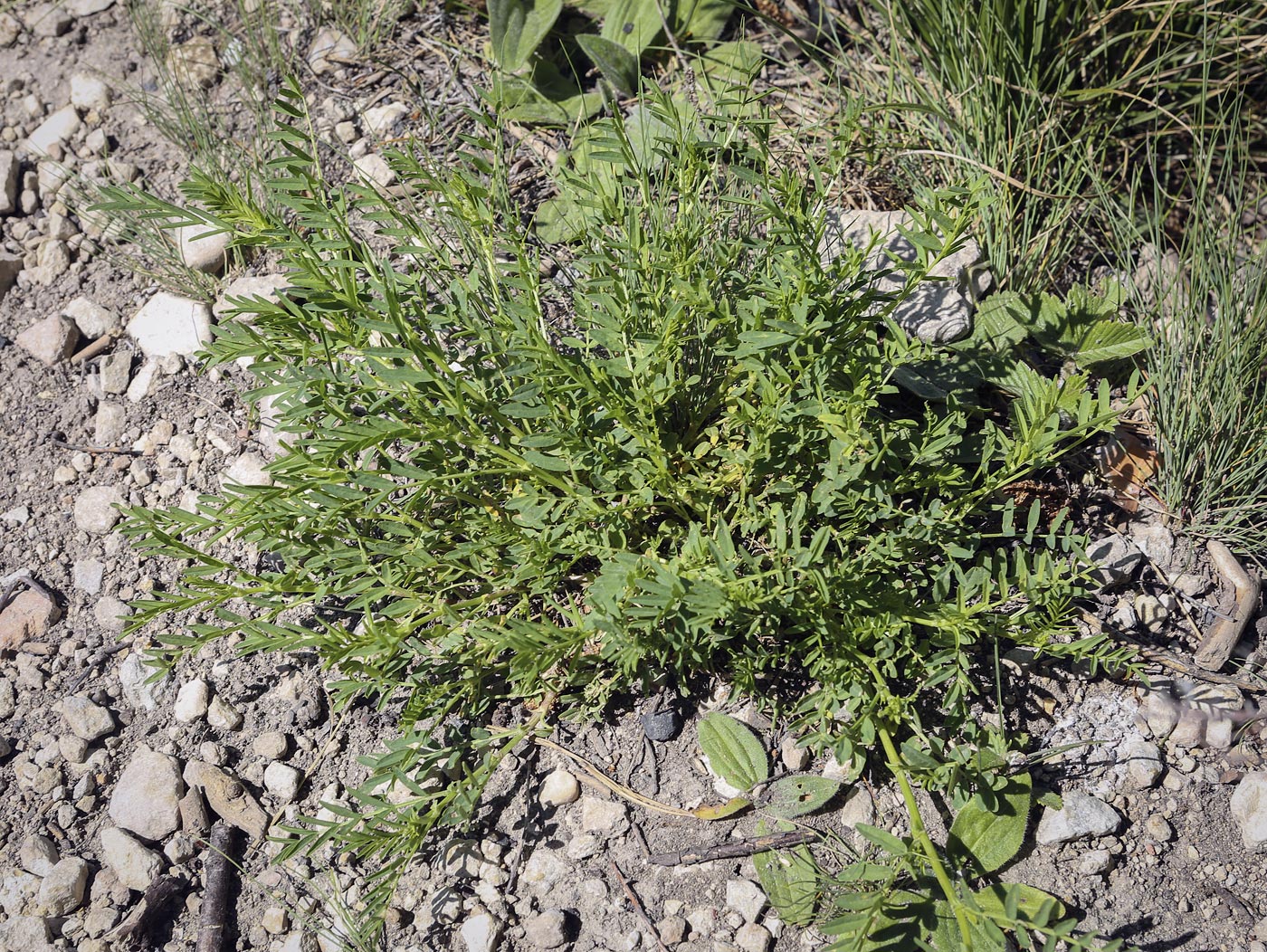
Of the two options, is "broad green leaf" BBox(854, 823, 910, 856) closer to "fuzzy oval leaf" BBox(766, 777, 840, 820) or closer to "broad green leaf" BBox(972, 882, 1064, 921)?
"broad green leaf" BBox(972, 882, 1064, 921)

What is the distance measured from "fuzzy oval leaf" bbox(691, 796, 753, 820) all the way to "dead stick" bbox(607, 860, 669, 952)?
0.68 feet

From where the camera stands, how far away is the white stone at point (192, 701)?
95.3 inches

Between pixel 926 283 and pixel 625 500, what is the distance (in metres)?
1.11

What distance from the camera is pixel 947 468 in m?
2.15

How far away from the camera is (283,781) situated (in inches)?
90.9

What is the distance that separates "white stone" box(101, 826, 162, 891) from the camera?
220 cm

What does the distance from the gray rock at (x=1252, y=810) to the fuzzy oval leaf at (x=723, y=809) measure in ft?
3.45

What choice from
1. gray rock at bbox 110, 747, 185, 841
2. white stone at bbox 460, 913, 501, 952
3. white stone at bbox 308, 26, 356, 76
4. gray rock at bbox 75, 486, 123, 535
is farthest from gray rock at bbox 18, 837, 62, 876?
white stone at bbox 308, 26, 356, 76

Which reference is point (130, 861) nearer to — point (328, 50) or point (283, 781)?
point (283, 781)

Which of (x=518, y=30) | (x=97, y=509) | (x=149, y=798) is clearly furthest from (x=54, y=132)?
(x=149, y=798)

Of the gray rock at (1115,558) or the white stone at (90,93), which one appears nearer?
the gray rock at (1115,558)

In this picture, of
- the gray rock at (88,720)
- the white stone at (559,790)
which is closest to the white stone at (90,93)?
the gray rock at (88,720)

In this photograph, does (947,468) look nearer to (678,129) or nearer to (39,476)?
(678,129)

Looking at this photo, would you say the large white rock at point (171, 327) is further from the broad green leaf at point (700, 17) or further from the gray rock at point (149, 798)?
the broad green leaf at point (700, 17)
